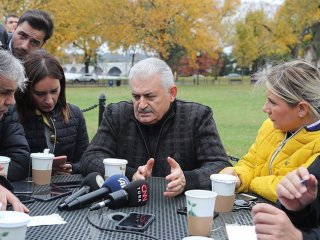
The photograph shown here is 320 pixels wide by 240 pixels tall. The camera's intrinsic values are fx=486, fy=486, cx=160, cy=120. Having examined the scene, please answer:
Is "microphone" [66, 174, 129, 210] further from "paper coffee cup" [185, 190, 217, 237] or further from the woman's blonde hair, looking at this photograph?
the woman's blonde hair

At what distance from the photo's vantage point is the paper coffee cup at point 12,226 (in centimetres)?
209

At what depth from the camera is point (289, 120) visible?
→ 332 centimetres

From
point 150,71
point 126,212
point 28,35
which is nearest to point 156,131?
point 150,71

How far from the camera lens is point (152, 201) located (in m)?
3.14

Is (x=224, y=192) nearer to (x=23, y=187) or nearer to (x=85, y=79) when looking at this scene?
(x=23, y=187)

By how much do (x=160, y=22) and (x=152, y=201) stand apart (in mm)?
38796

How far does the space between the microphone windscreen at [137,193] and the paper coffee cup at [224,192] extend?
0.44 meters

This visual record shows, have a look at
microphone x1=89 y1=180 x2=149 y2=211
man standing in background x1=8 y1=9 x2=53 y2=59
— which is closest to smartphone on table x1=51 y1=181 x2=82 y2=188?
microphone x1=89 y1=180 x2=149 y2=211

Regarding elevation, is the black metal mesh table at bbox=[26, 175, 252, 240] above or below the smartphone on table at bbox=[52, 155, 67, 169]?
below

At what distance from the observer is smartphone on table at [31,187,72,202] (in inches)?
124

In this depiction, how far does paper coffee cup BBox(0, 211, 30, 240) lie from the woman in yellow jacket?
5.47ft

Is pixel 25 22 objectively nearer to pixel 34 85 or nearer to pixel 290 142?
pixel 34 85

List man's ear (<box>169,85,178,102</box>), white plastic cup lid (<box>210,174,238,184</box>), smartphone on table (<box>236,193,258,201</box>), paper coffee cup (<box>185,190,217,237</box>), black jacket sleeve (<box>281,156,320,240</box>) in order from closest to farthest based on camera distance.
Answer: black jacket sleeve (<box>281,156,320,240</box>), paper coffee cup (<box>185,190,217,237</box>), white plastic cup lid (<box>210,174,238,184</box>), smartphone on table (<box>236,193,258,201</box>), man's ear (<box>169,85,178,102</box>)

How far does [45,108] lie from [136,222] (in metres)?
1.95
